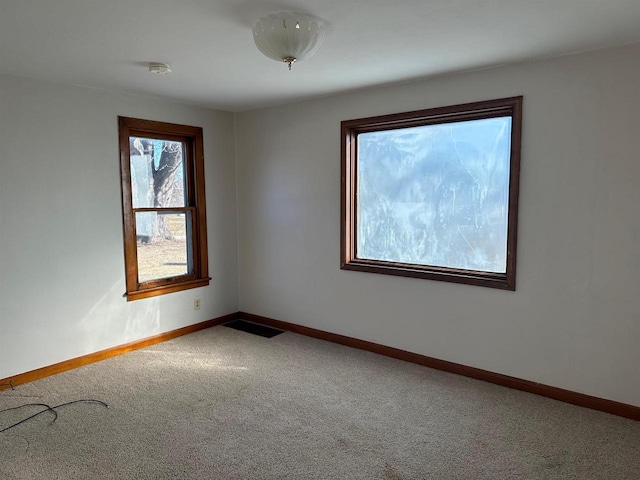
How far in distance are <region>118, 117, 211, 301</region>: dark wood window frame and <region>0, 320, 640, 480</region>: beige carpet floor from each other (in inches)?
30.2

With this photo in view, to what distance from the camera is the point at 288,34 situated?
7.18 feet

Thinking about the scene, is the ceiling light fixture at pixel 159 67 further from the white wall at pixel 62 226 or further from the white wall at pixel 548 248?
the white wall at pixel 548 248

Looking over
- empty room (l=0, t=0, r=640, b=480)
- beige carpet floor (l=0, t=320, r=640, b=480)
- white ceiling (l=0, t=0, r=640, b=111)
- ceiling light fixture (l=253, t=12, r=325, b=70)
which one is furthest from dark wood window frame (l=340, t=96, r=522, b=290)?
ceiling light fixture (l=253, t=12, r=325, b=70)

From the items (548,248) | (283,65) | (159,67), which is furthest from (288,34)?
(548,248)

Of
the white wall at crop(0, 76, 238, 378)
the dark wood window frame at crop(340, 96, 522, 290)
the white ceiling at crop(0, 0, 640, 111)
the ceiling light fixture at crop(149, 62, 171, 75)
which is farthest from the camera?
the white wall at crop(0, 76, 238, 378)

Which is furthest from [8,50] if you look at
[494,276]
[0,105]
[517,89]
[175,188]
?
[494,276]

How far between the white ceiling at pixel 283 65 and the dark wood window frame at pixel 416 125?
30 cm

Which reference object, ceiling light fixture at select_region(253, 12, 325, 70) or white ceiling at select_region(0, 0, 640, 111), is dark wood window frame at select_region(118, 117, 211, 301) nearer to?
white ceiling at select_region(0, 0, 640, 111)

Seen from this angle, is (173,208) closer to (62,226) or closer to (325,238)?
(62,226)

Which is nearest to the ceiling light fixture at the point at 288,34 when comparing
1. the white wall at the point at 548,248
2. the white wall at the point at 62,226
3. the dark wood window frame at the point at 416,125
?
the white wall at the point at 548,248

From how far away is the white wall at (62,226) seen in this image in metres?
3.21

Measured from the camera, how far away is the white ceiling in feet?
6.74

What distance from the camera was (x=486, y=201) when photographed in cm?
328

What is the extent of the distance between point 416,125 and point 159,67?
1.95 meters
